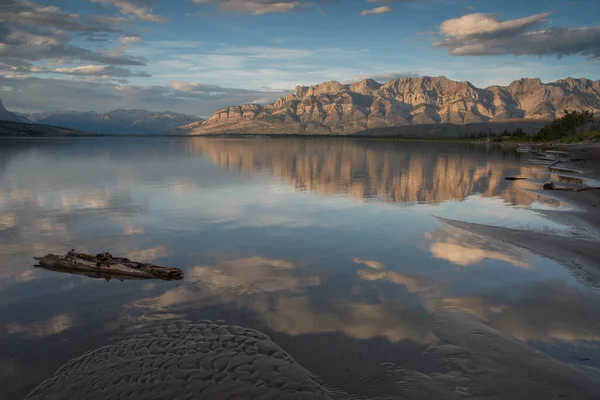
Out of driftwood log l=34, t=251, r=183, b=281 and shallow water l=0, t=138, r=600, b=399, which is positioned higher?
driftwood log l=34, t=251, r=183, b=281

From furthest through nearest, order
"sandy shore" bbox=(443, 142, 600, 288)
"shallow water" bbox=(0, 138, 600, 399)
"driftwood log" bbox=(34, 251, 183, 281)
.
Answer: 1. "sandy shore" bbox=(443, 142, 600, 288)
2. "driftwood log" bbox=(34, 251, 183, 281)
3. "shallow water" bbox=(0, 138, 600, 399)

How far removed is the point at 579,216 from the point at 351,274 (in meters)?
24.2

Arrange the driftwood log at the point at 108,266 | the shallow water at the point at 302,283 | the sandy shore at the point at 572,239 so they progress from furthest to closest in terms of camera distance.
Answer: the sandy shore at the point at 572,239 < the driftwood log at the point at 108,266 < the shallow water at the point at 302,283

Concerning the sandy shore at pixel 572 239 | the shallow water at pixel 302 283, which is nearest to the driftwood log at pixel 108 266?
the shallow water at pixel 302 283

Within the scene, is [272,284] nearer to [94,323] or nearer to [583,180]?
[94,323]

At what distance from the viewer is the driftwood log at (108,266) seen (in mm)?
18500

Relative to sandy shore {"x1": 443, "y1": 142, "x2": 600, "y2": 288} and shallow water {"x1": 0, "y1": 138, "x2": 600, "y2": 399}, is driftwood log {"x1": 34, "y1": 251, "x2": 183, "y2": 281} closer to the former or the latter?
shallow water {"x1": 0, "y1": 138, "x2": 600, "y2": 399}

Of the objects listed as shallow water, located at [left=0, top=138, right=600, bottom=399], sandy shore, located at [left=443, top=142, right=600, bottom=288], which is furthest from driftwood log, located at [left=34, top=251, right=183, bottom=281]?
sandy shore, located at [left=443, top=142, right=600, bottom=288]

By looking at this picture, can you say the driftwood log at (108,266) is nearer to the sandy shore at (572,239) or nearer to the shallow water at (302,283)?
the shallow water at (302,283)

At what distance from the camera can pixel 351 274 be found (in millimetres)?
19469

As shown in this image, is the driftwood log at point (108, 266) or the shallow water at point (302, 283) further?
the driftwood log at point (108, 266)

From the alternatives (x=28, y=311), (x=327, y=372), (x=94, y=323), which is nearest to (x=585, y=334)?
(x=327, y=372)

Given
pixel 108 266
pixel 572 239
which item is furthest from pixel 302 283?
pixel 572 239

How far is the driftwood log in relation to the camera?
60.7ft
